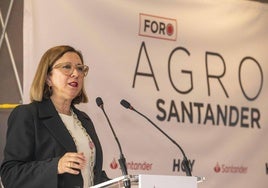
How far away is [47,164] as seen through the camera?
278 cm

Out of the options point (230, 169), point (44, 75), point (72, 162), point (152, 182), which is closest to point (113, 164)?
point (230, 169)

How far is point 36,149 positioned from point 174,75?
A: 2030mm

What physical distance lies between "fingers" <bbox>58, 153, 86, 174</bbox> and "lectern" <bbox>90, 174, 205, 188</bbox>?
0.14 metres

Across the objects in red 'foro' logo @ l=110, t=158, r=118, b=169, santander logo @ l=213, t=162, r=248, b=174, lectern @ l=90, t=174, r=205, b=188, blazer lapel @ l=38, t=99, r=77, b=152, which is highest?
blazer lapel @ l=38, t=99, r=77, b=152

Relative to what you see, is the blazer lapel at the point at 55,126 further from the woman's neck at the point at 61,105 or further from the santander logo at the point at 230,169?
the santander logo at the point at 230,169

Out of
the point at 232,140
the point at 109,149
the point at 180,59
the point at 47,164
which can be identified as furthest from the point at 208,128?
the point at 47,164

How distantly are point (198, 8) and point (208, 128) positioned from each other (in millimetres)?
938

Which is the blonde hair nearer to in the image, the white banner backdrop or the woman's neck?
the woman's neck

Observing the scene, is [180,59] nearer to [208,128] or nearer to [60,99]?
[208,128]

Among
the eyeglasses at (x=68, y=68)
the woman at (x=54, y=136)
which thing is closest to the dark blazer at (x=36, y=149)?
the woman at (x=54, y=136)

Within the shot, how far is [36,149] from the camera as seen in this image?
9.61ft

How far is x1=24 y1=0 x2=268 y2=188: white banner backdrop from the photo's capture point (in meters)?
4.30

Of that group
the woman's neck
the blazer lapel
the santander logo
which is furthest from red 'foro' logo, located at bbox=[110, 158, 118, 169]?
the blazer lapel

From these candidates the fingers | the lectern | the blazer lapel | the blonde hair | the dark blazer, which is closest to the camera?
the lectern
